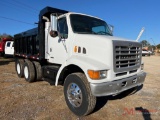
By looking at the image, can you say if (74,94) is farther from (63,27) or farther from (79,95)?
(63,27)

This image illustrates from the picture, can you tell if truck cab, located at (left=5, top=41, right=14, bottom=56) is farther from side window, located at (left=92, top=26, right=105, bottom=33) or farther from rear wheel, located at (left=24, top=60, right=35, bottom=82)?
side window, located at (left=92, top=26, right=105, bottom=33)

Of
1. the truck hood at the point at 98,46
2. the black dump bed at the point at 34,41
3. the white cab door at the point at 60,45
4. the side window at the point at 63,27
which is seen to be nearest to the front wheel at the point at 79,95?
the truck hood at the point at 98,46

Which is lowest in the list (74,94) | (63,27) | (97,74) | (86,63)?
(74,94)

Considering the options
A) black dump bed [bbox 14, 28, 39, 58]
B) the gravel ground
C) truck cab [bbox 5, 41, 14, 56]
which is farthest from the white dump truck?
truck cab [bbox 5, 41, 14, 56]

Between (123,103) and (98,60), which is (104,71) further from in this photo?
(123,103)

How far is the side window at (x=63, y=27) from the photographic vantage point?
5466mm

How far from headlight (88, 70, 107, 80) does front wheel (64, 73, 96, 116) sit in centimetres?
28

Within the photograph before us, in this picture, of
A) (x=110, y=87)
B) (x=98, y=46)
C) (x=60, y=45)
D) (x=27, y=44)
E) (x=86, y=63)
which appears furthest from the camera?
(x=27, y=44)

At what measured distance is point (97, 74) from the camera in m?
4.05

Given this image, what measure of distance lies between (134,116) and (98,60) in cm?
172

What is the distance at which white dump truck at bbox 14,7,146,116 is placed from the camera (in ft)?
13.9

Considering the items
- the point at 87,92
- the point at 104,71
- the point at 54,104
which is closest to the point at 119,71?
the point at 104,71

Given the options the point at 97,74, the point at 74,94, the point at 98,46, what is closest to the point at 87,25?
the point at 98,46

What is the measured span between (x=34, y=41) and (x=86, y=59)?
399cm
